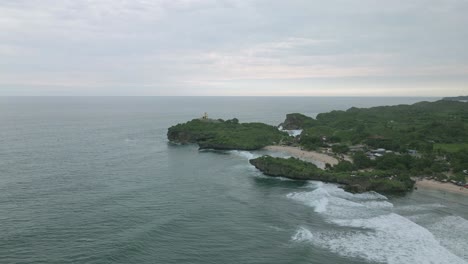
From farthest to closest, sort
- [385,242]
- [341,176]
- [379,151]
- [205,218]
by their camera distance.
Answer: [379,151] < [341,176] < [205,218] < [385,242]

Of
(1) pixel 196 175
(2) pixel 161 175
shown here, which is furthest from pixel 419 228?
(2) pixel 161 175

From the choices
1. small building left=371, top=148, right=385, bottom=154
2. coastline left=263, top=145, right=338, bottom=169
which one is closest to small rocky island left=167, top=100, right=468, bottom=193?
small building left=371, top=148, right=385, bottom=154

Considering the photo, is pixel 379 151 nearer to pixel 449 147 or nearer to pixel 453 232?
pixel 449 147

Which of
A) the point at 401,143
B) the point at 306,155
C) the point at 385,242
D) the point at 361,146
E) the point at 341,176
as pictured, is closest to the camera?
the point at 385,242

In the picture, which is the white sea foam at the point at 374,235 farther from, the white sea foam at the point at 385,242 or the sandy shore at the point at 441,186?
the sandy shore at the point at 441,186

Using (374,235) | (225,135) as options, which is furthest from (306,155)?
(374,235)

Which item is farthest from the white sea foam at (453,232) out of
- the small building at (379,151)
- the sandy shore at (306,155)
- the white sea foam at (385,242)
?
the small building at (379,151)
